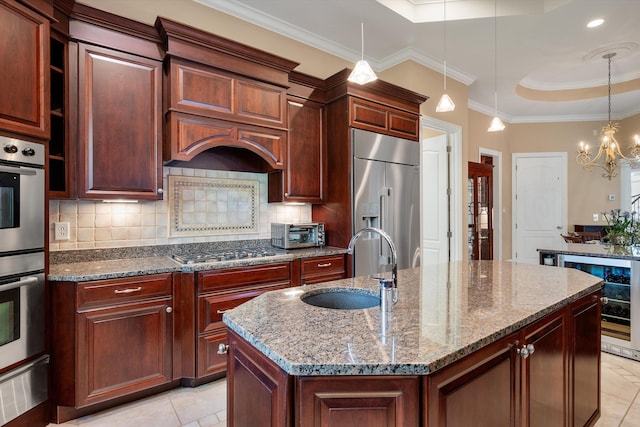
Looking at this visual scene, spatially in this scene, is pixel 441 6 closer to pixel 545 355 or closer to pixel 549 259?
pixel 549 259

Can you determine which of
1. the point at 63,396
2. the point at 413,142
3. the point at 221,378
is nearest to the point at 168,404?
the point at 221,378

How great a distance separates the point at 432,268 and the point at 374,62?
9.80 feet

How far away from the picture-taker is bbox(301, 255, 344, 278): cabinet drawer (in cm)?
289

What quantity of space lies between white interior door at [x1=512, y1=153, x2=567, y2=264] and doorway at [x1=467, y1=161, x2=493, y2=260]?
102 cm

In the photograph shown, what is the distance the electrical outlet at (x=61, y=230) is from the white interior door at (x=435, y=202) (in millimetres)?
3800

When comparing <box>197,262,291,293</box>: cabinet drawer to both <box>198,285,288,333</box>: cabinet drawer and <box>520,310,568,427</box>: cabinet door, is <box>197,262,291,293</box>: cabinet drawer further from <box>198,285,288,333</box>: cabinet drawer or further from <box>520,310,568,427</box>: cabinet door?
<box>520,310,568,427</box>: cabinet door

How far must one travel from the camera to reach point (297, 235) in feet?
10.4

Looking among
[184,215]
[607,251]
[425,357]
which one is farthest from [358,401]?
[607,251]

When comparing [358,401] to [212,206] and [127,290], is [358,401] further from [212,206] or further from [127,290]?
[212,206]

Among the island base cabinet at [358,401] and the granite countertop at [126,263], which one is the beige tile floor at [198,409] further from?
the island base cabinet at [358,401]

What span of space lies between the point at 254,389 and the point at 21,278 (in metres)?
1.60

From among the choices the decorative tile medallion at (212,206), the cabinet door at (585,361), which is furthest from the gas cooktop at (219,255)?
the cabinet door at (585,361)

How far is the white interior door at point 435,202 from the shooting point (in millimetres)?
4344

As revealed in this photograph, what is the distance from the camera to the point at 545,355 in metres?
1.37
